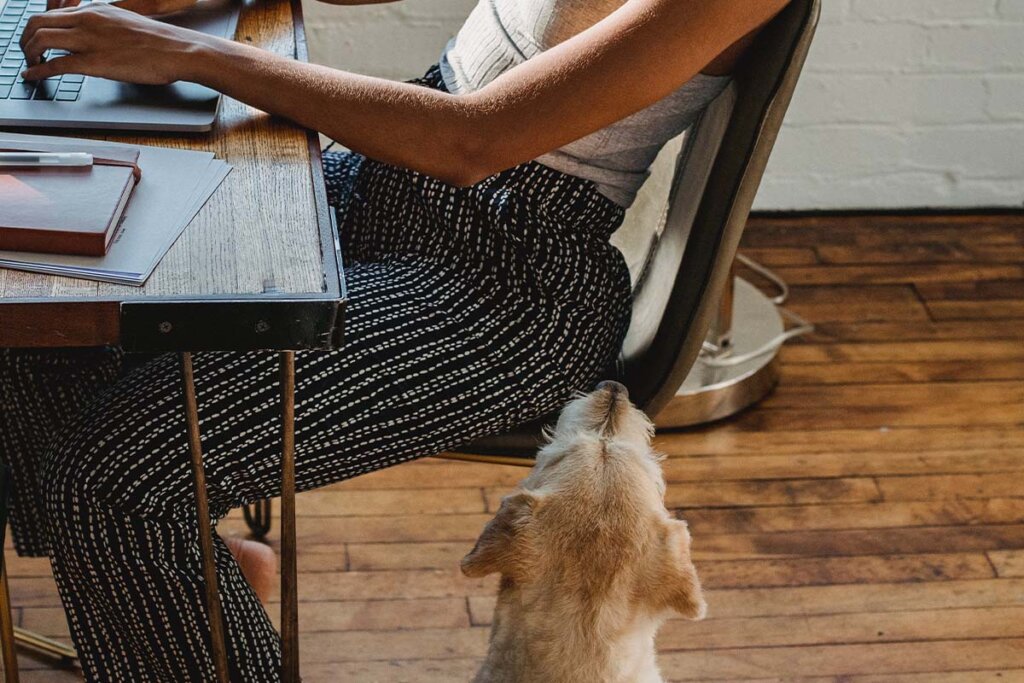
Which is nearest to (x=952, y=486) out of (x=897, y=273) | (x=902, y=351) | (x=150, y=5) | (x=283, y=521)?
(x=902, y=351)

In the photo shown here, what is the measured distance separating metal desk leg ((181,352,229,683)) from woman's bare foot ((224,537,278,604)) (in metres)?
0.39

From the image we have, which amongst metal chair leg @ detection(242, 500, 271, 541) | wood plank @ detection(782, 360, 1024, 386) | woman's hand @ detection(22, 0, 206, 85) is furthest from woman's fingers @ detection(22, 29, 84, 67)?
wood plank @ detection(782, 360, 1024, 386)

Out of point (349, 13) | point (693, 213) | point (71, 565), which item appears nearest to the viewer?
point (71, 565)

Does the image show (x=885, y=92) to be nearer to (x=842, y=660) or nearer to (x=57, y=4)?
(x=842, y=660)

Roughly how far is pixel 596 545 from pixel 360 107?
0.44 meters

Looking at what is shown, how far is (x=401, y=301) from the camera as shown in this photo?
1232mm

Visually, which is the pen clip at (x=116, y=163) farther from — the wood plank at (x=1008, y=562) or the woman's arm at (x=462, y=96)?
the wood plank at (x=1008, y=562)

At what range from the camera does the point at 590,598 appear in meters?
1.01

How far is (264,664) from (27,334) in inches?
17.9

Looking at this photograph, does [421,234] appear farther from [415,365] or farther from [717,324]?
[717,324]

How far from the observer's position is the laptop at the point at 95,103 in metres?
1.08

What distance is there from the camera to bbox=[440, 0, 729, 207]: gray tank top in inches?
48.9

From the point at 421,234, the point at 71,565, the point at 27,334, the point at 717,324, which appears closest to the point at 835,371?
the point at 717,324

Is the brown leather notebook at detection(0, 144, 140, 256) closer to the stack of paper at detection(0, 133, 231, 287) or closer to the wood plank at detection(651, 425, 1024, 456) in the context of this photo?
the stack of paper at detection(0, 133, 231, 287)
